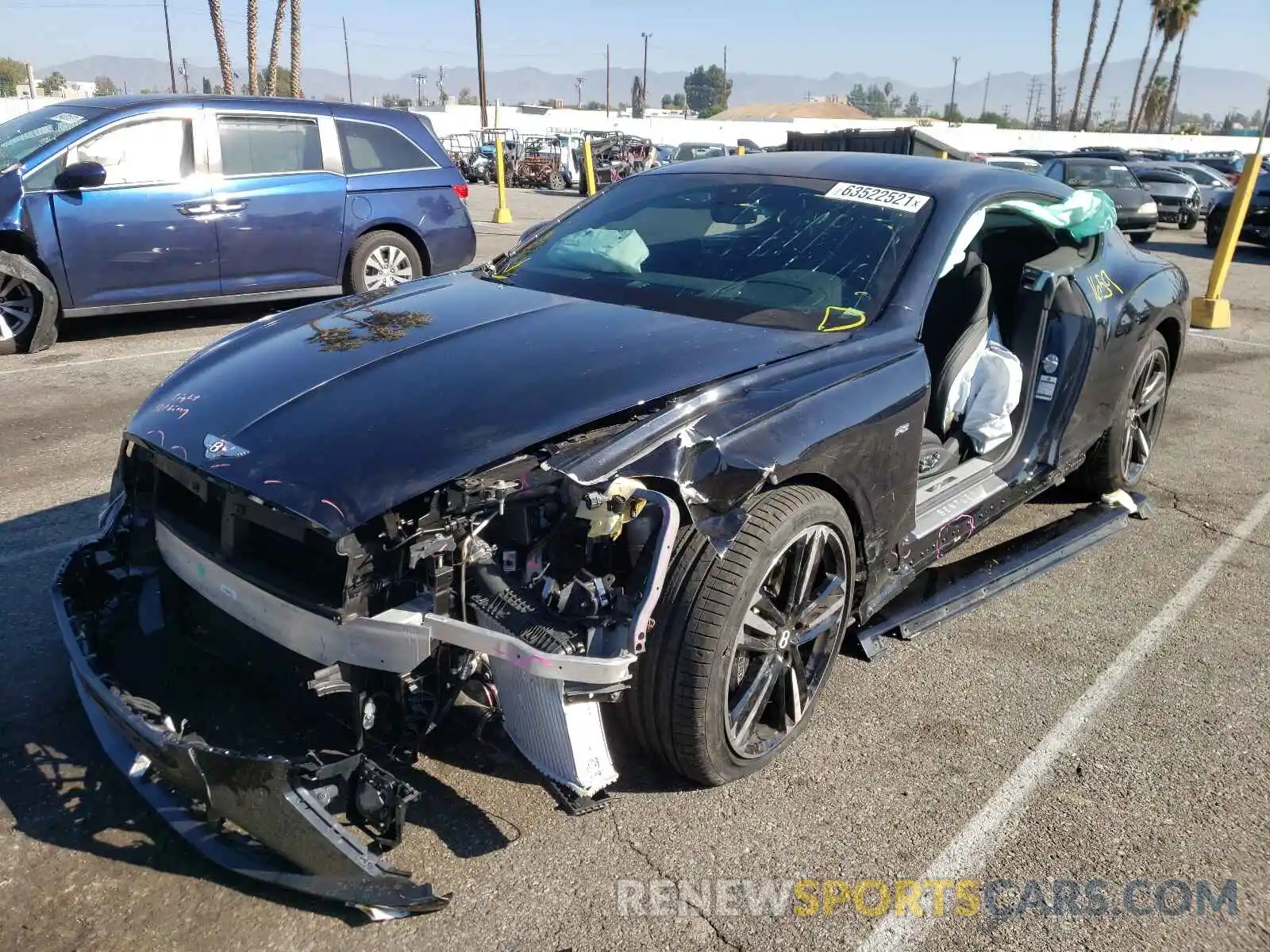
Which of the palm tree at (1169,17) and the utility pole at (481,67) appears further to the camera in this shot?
the palm tree at (1169,17)

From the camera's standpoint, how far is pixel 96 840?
2426 millimetres

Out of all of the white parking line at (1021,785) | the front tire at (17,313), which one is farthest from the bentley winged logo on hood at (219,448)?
the front tire at (17,313)

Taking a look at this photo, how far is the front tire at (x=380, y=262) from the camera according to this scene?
27.7 ft

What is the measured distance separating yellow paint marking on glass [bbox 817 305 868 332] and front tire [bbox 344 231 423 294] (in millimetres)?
5965

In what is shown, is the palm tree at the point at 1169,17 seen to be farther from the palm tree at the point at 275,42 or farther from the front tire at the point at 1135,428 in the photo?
the front tire at the point at 1135,428

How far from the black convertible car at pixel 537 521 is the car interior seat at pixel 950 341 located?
0.04 m

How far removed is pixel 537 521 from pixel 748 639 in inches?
26.3

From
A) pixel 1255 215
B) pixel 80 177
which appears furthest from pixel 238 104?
pixel 1255 215

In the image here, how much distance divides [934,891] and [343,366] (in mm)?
2052

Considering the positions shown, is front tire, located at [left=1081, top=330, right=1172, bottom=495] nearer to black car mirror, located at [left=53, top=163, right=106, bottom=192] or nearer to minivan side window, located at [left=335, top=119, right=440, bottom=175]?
minivan side window, located at [left=335, top=119, right=440, bottom=175]

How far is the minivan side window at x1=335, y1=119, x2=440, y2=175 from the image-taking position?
835 cm

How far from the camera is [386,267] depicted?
28.5 feet

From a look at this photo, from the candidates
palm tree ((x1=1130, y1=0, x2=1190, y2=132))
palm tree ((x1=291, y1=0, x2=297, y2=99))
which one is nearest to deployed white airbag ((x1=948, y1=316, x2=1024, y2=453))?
palm tree ((x1=291, y1=0, x2=297, y2=99))

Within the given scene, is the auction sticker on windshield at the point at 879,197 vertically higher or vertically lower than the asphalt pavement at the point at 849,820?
higher
